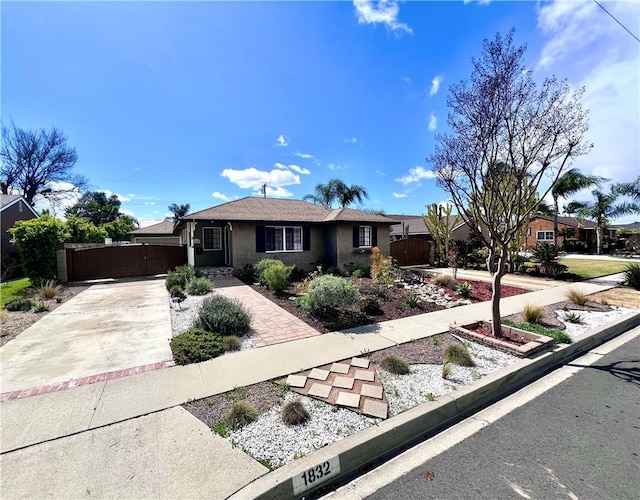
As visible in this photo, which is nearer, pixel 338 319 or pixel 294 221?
pixel 338 319

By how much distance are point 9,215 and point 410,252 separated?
28.9 metres

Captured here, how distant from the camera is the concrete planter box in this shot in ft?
16.3

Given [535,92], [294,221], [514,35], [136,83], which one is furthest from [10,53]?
[535,92]

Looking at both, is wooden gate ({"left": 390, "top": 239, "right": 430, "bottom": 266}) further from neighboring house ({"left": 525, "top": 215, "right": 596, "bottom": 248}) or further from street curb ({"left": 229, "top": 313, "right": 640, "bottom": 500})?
neighboring house ({"left": 525, "top": 215, "right": 596, "bottom": 248})

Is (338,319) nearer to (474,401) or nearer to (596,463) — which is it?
(474,401)

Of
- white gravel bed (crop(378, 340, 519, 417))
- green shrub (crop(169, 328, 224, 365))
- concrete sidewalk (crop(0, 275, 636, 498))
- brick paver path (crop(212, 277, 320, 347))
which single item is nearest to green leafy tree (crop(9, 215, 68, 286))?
brick paver path (crop(212, 277, 320, 347))

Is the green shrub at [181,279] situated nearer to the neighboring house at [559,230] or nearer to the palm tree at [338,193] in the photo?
the palm tree at [338,193]

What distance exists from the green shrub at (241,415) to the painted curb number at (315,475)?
0.93m

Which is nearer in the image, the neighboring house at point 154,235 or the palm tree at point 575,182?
the palm tree at point 575,182

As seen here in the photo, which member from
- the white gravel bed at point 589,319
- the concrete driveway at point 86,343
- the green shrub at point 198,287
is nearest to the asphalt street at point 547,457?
the white gravel bed at point 589,319

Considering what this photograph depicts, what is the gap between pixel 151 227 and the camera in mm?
33094

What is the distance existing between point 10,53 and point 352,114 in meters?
12.6

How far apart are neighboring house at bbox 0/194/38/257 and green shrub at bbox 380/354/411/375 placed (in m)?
24.7

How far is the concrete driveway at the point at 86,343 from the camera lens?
438 cm
